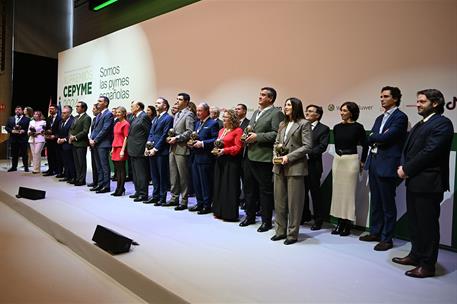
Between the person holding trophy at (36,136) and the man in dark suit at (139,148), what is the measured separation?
11.3 feet

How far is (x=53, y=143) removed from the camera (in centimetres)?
808

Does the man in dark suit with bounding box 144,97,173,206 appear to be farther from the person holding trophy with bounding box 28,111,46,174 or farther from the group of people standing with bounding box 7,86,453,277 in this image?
the person holding trophy with bounding box 28,111,46,174

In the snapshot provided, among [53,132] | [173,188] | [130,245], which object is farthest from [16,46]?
[130,245]

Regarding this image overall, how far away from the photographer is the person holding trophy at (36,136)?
8.35 metres

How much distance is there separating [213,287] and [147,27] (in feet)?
20.9

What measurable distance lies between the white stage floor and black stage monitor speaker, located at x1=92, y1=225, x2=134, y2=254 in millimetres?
61

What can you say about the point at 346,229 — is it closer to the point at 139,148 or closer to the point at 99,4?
the point at 139,148

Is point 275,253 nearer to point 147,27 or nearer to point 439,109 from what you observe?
point 439,109

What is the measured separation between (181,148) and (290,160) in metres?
1.94

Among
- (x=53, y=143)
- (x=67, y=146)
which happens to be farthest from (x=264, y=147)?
(x=53, y=143)

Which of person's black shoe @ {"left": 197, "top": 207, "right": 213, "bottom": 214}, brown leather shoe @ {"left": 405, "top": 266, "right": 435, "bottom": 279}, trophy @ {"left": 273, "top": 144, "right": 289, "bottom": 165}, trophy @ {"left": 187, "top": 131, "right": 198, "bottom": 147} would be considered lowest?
brown leather shoe @ {"left": 405, "top": 266, "right": 435, "bottom": 279}

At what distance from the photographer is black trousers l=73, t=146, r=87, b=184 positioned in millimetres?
6977

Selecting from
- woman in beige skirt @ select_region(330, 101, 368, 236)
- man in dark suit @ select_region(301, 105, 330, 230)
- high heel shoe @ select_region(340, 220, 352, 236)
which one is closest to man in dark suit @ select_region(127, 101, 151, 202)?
man in dark suit @ select_region(301, 105, 330, 230)

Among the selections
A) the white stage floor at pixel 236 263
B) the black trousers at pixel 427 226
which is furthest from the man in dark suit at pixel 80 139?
the black trousers at pixel 427 226
